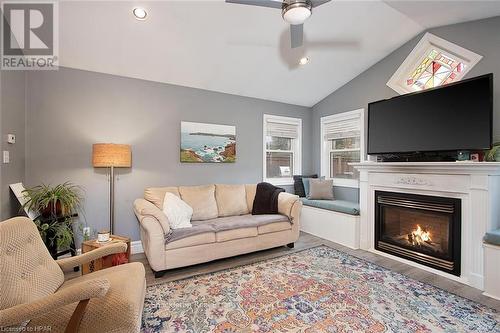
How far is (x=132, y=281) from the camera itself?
1.60 m

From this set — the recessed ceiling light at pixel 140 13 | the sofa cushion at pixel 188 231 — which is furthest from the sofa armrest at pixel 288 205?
the recessed ceiling light at pixel 140 13

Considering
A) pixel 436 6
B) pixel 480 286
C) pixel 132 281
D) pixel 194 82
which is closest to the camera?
pixel 132 281

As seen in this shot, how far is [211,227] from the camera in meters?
2.97

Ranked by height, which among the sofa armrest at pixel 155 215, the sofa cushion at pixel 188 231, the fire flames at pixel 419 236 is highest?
the sofa armrest at pixel 155 215

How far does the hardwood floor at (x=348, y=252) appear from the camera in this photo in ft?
7.85

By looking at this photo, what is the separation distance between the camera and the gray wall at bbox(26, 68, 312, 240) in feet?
9.78

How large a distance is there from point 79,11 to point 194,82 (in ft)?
5.25

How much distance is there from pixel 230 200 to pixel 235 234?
0.73m

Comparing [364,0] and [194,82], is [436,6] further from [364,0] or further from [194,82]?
[194,82]

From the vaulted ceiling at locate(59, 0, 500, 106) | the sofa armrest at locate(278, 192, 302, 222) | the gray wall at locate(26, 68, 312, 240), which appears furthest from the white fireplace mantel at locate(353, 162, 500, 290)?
the gray wall at locate(26, 68, 312, 240)

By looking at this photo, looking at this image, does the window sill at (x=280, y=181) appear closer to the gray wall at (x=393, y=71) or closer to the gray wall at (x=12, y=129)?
the gray wall at (x=393, y=71)

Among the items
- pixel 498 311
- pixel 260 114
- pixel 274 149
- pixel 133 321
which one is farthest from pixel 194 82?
pixel 498 311

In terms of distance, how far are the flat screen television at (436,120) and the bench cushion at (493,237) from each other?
859mm

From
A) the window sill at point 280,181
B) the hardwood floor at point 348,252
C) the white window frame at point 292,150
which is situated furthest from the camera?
the window sill at point 280,181
